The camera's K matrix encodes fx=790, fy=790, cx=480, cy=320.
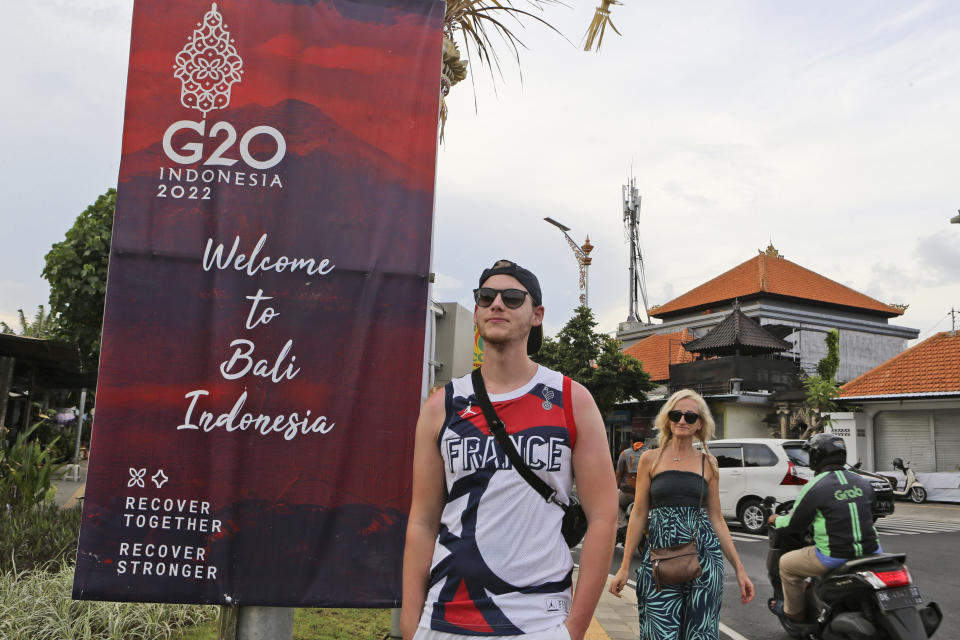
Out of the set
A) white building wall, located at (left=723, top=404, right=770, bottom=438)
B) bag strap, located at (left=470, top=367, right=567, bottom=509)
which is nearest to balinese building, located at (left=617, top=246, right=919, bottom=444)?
white building wall, located at (left=723, top=404, right=770, bottom=438)

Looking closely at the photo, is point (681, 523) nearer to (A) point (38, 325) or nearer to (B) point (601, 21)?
(B) point (601, 21)

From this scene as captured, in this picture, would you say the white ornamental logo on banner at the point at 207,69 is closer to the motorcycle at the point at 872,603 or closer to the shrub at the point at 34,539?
the motorcycle at the point at 872,603

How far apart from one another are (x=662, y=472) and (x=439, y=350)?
151 centimetres

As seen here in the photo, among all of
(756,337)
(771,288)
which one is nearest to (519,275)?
(756,337)

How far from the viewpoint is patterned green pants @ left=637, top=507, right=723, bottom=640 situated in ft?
13.1

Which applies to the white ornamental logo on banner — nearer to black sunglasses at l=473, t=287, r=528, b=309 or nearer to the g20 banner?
the g20 banner

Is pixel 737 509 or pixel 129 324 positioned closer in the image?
pixel 129 324

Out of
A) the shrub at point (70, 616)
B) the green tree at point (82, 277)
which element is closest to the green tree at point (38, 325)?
the green tree at point (82, 277)

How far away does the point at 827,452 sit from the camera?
509cm

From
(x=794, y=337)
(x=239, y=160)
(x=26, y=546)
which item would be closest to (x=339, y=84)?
(x=239, y=160)

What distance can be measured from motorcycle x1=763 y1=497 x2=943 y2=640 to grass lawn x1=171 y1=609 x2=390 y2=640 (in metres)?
2.87

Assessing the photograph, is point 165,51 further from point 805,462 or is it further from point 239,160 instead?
point 805,462

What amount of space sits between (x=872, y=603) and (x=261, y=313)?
12.8 feet

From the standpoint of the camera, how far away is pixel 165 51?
352cm
